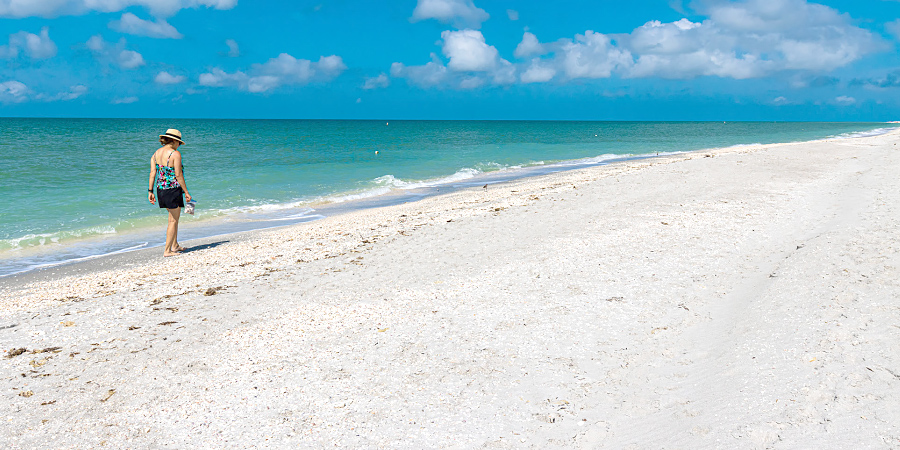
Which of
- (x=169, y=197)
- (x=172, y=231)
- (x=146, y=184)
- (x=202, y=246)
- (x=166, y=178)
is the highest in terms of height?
(x=166, y=178)

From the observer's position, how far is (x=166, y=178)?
8711 mm

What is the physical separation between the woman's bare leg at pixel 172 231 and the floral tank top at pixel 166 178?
42cm

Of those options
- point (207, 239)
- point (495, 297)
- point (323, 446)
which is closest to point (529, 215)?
point (495, 297)

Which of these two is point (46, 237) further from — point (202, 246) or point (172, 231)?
point (172, 231)

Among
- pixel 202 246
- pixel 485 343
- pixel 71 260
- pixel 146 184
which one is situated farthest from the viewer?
pixel 146 184

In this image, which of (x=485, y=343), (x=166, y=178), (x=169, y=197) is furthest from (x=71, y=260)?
(x=485, y=343)

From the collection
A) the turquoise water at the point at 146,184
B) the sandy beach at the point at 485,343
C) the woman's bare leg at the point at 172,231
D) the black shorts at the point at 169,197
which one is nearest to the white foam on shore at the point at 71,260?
the turquoise water at the point at 146,184

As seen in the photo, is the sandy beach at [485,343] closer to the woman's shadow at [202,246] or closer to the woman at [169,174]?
the woman at [169,174]

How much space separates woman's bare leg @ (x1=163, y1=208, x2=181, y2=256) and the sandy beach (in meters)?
0.80

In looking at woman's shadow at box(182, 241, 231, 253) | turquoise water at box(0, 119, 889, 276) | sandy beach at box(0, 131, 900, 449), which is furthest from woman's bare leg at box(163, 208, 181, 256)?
turquoise water at box(0, 119, 889, 276)

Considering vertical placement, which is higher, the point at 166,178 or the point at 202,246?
the point at 166,178

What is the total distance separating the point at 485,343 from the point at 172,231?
6.82 m

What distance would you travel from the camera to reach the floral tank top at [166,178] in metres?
8.66

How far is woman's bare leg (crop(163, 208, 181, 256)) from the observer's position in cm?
902
